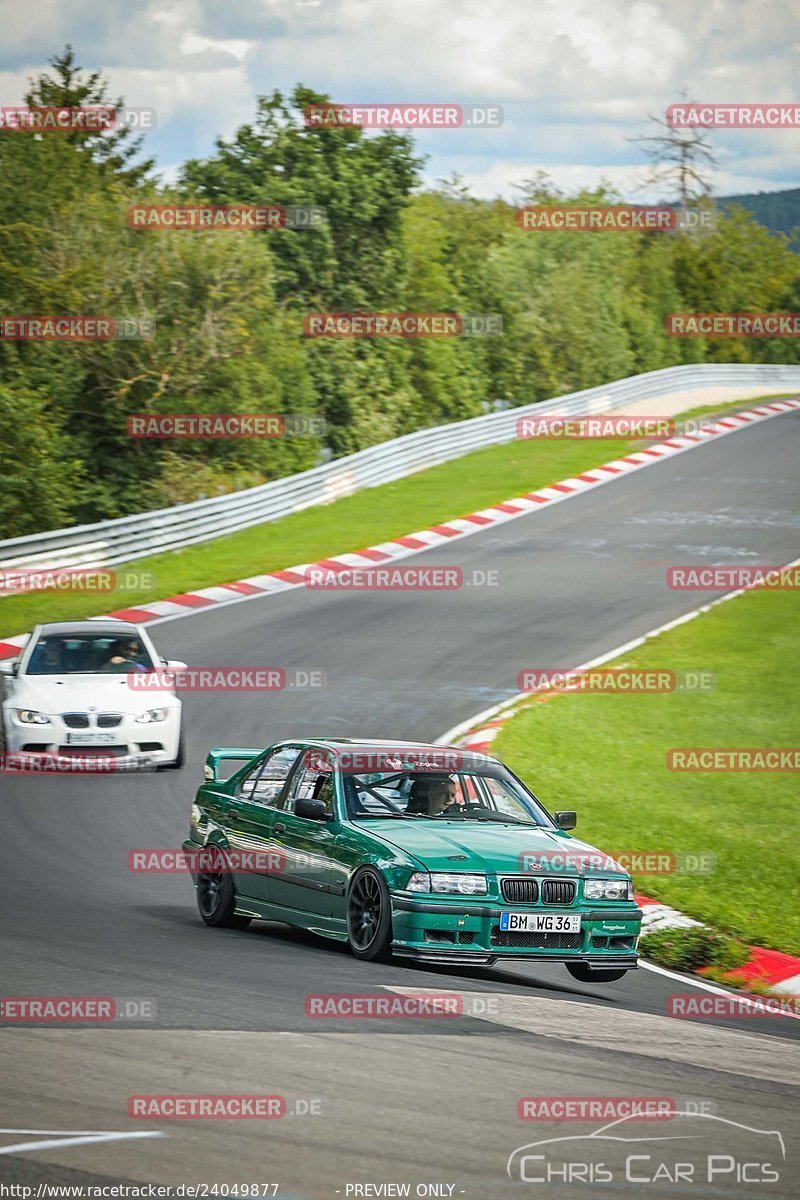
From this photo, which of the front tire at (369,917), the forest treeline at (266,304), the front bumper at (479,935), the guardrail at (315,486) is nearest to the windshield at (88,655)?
the front tire at (369,917)

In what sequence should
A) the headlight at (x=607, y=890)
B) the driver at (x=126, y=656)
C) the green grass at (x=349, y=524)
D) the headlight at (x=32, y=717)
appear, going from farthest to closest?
the green grass at (x=349, y=524), the driver at (x=126, y=656), the headlight at (x=32, y=717), the headlight at (x=607, y=890)

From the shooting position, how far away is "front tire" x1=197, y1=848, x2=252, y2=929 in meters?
11.5

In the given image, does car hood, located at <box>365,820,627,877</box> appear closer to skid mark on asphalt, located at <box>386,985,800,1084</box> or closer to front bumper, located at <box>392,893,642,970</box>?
front bumper, located at <box>392,893,642,970</box>

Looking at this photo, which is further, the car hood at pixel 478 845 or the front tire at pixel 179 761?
the front tire at pixel 179 761

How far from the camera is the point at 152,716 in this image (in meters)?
17.1

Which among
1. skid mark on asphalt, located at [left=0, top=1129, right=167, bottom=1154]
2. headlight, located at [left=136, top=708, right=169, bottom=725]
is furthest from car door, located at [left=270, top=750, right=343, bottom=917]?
headlight, located at [left=136, top=708, right=169, bottom=725]

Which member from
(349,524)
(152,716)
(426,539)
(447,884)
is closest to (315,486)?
(349,524)

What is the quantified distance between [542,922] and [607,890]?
0.50m

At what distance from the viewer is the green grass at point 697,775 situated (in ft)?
43.7

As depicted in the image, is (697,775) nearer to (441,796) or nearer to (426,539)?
(441,796)

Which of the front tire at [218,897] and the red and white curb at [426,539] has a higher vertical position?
the red and white curb at [426,539]

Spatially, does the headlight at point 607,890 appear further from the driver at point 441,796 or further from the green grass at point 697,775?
the green grass at point 697,775

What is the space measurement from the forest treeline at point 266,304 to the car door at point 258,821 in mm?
23955

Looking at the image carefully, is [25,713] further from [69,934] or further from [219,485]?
[219,485]
